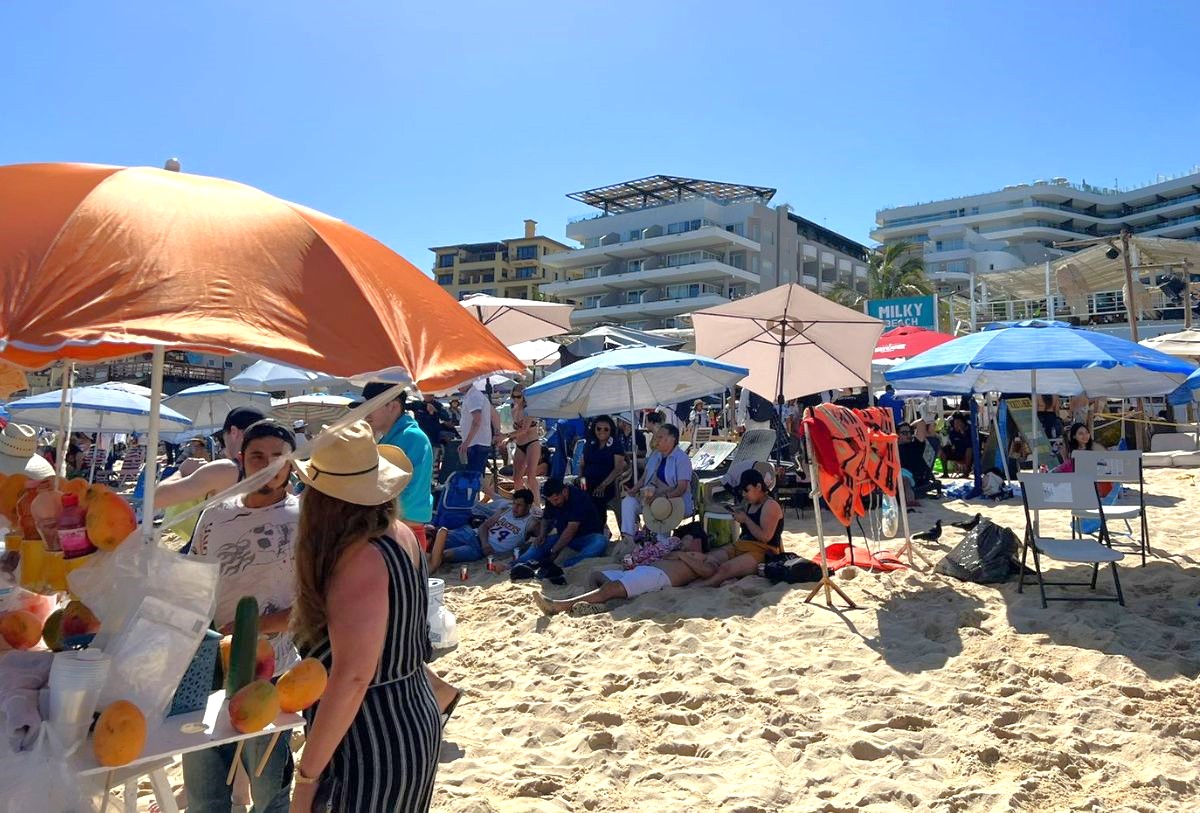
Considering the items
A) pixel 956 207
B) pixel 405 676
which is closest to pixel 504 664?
pixel 405 676

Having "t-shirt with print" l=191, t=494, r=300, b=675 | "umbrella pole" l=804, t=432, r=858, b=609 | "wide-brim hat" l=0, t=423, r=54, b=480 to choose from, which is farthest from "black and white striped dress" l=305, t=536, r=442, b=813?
"umbrella pole" l=804, t=432, r=858, b=609

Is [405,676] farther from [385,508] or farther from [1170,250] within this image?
[1170,250]

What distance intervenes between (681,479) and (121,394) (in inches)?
310

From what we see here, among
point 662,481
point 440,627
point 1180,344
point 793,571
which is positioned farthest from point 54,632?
point 1180,344

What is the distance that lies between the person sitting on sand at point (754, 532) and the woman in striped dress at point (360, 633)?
438cm

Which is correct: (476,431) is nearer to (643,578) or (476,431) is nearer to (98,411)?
(643,578)

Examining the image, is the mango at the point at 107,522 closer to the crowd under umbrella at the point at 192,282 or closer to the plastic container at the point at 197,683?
the crowd under umbrella at the point at 192,282

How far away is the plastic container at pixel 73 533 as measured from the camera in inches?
73.2

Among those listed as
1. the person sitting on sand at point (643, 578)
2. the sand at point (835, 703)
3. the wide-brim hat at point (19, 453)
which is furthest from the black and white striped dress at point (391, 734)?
the person sitting on sand at point (643, 578)

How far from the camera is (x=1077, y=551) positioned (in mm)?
5246

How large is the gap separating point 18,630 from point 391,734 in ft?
3.00

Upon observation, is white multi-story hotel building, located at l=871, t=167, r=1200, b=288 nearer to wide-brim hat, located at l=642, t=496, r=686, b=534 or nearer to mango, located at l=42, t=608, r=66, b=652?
wide-brim hat, located at l=642, t=496, r=686, b=534

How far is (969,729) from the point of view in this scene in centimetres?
357

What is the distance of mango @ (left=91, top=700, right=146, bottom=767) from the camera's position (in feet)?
5.18
